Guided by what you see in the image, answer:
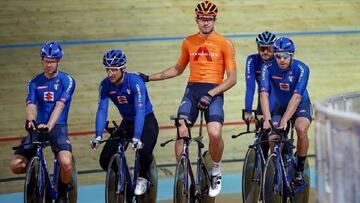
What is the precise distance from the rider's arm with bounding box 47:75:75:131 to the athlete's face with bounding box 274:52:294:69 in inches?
63.6

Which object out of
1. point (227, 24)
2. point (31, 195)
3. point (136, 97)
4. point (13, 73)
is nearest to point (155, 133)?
point (136, 97)

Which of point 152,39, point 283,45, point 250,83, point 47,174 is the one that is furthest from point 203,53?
point 152,39

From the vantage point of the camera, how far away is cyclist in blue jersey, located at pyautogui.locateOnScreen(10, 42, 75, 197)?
790 cm

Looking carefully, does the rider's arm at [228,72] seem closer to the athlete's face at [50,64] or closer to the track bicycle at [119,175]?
the track bicycle at [119,175]

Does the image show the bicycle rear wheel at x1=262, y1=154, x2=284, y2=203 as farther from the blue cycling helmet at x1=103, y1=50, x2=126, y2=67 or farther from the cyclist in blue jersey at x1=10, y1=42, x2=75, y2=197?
the cyclist in blue jersey at x1=10, y1=42, x2=75, y2=197

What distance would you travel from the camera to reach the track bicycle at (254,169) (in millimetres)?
8430

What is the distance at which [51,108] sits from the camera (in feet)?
26.5

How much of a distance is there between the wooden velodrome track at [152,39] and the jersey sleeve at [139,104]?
3364 mm

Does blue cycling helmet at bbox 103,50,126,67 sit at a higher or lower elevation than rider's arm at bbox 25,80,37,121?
higher

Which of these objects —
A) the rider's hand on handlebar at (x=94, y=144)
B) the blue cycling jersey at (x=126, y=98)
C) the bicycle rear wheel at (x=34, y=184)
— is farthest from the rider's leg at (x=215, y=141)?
the bicycle rear wheel at (x=34, y=184)

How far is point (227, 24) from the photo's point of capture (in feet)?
48.9

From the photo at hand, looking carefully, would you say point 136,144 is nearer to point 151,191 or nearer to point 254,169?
point 151,191

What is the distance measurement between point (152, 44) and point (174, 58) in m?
0.56

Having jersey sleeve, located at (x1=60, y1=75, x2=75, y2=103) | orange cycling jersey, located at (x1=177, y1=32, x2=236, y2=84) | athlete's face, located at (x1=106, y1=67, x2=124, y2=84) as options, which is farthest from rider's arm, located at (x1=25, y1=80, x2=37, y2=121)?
orange cycling jersey, located at (x1=177, y1=32, x2=236, y2=84)
